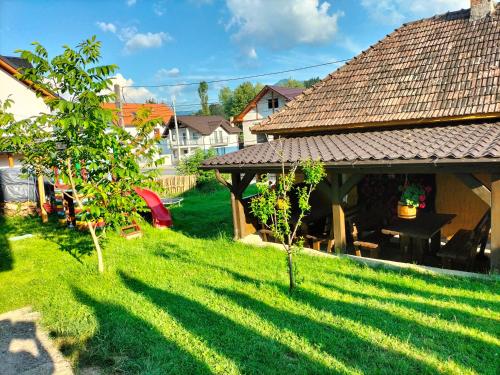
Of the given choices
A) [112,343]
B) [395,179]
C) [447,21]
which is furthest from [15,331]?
[447,21]

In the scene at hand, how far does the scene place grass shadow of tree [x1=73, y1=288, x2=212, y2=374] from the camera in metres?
3.97

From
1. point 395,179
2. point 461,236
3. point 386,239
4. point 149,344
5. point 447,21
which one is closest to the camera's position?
point 149,344

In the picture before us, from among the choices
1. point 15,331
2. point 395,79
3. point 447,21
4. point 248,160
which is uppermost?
point 447,21

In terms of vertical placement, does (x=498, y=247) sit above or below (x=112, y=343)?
above

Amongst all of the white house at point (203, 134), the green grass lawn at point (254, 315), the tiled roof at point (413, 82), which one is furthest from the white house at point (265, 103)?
the green grass lawn at point (254, 315)

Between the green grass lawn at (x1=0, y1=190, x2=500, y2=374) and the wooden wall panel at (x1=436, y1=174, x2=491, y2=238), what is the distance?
3.18 m

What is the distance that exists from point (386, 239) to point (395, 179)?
1669 mm

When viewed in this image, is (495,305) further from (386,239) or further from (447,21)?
(447,21)

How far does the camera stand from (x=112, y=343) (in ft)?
14.9

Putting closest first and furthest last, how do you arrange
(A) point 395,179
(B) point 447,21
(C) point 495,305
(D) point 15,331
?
1. (C) point 495,305
2. (D) point 15,331
3. (A) point 395,179
4. (B) point 447,21

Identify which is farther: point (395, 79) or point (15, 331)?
point (395, 79)

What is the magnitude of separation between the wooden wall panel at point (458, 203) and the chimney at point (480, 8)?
4893 mm

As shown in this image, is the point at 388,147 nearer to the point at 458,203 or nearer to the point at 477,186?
the point at 477,186

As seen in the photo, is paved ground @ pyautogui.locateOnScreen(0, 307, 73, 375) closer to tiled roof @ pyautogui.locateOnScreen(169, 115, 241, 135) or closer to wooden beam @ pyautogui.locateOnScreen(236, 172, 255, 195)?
wooden beam @ pyautogui.locateOnScreen(236, 172, 255, 195)
